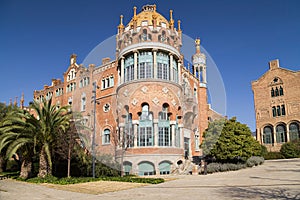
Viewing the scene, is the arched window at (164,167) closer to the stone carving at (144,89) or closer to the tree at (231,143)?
the tree at (231,143)

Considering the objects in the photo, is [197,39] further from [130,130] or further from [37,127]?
[37,127]

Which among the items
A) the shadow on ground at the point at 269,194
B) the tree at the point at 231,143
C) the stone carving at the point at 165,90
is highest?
the stone carving at the point at 165,90

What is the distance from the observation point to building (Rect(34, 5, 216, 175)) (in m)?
24.6

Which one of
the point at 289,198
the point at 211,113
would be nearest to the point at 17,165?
the point at 211,113

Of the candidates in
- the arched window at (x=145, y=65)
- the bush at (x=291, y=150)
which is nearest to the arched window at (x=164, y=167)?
the arched window at (x=145, y=65)

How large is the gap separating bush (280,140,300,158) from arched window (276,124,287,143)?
4200 mm

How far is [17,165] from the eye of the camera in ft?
105

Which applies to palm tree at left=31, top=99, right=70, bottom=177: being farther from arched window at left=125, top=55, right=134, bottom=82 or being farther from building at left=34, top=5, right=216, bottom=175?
arched window at left=125, top=55, right=134, bottom=82

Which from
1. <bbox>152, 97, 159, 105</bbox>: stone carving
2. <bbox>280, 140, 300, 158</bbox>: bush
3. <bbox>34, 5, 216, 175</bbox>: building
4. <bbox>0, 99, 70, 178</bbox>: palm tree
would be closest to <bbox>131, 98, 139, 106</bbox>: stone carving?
<bbox>34, 5, 216, 175</bbox>: building

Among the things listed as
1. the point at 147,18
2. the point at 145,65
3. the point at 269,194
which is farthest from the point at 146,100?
the point at 269,194

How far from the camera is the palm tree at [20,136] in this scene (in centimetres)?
1916

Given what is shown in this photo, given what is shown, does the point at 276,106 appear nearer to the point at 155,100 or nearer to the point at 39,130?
the point at 155,100

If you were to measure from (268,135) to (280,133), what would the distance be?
232cm

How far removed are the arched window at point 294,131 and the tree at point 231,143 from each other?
21.0 metres
